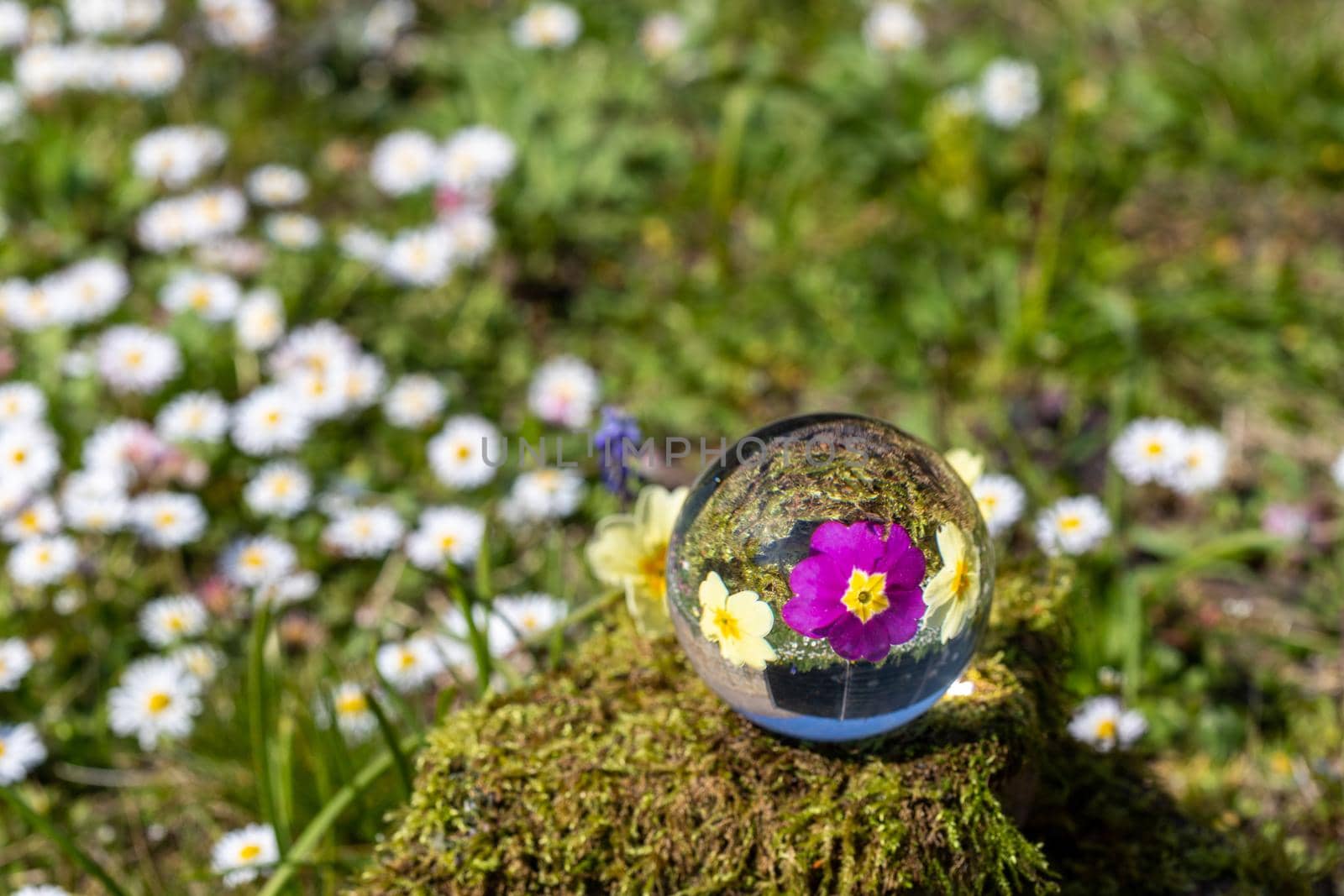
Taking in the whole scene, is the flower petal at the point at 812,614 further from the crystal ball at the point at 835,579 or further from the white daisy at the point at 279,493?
the white daisy at the point at 279,493

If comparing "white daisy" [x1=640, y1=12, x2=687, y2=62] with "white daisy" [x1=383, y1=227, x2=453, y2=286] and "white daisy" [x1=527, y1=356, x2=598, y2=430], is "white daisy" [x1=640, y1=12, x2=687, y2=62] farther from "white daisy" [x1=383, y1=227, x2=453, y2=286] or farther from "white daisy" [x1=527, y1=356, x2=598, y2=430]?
"white daisy" [x1=527, y1=356, x2=598, y2=430]

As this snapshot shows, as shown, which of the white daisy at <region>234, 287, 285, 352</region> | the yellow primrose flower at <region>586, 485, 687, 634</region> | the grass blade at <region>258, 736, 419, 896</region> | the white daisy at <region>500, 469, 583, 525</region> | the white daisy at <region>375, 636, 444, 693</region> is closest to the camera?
the yellow primrose flower at <region>586, 485, 687, 634</region>

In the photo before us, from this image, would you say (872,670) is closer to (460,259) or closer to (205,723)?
(205,723)

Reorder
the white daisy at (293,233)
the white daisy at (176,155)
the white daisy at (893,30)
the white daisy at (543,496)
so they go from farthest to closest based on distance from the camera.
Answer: the white daisy at (893,30)
the white daisy at (176,155)
the white daisy at (293,233)
the white daisy at (543,496)

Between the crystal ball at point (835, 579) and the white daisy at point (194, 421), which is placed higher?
the crystal ball at point (835, 579)

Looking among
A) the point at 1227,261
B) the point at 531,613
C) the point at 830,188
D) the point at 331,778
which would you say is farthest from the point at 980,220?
the point at 331,778

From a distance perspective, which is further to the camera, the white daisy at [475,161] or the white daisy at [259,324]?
the white daisy at [475,161]

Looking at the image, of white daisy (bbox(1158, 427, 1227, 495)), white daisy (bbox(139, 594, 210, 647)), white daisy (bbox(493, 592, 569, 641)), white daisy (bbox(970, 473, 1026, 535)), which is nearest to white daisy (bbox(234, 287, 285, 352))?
white daisy (bbox(139, 594, 210, 647))

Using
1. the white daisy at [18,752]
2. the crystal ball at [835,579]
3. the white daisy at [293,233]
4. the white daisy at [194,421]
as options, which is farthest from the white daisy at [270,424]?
the crystal ball at [835,579]
